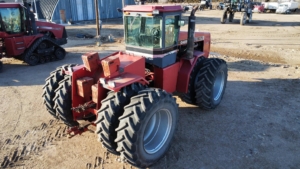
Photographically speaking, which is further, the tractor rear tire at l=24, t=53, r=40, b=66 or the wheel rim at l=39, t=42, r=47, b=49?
the wheel rim at l=39, t=42, r=47, b=49

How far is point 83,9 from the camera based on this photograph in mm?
23156

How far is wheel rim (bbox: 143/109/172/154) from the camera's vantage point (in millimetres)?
4145

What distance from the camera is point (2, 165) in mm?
4062

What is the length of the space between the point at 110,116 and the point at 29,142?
7.19 ft

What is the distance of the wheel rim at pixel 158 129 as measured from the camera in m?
4.14

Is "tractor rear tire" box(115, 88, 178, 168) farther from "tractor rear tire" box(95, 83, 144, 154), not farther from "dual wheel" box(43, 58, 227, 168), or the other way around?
"tractor rear tire" box(95, 83, 144, 154)

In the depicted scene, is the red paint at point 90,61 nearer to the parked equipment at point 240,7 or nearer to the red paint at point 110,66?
the red paint at point 110,66

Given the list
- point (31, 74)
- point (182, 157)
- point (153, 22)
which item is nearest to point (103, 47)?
point (31, 74)

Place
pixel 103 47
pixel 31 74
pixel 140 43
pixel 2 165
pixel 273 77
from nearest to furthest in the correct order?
pixel 2 165 → pixel 140 43 → pixel 273 77 → pixel 31 74 → pixel 103 47

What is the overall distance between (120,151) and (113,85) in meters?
0.97

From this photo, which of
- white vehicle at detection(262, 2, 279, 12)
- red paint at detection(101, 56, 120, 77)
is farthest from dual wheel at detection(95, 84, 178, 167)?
white vehicle at detection(262, 2, 279, 12)

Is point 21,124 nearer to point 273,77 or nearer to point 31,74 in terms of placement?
point 31,74

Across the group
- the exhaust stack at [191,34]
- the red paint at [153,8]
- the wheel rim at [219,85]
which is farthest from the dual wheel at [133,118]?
the wheel rim at [219,85]

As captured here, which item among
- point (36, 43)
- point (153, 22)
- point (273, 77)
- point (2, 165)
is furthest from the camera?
point (36, 43)
